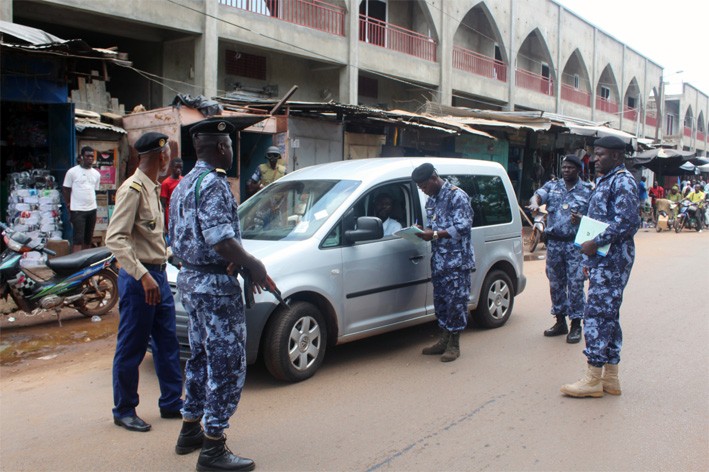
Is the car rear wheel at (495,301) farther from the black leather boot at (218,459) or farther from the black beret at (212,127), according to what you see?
the black beret at (212,127)

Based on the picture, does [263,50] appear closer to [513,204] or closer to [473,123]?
[473,123]

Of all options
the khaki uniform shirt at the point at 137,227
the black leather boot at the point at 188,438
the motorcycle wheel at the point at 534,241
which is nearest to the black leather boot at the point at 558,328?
the black leather boot at the point at 188,438

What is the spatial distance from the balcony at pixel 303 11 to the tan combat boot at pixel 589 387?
41.0ft

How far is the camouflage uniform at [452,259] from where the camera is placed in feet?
18.3

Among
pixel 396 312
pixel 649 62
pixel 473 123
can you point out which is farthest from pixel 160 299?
pixel 649 62

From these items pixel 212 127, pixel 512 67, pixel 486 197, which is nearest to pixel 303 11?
pixel 486 197

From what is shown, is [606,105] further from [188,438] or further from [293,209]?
[188,438]

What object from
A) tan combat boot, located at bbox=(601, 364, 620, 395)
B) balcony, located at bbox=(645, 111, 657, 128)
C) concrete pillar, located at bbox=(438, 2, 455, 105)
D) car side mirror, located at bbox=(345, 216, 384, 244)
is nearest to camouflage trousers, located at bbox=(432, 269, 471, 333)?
car side mirror, located at bbox=(345, 216, 384, 244)

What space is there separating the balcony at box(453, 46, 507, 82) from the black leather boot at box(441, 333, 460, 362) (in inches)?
776

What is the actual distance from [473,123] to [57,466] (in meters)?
13.9

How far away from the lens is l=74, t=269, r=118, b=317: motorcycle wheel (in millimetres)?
7109

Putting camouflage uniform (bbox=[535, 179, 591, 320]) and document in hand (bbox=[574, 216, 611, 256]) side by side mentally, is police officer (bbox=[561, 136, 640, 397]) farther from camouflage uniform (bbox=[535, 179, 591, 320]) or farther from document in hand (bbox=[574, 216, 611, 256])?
camouflage uniform (bbox=[535, 179, 591, 320])

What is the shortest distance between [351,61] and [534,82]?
1436 cm

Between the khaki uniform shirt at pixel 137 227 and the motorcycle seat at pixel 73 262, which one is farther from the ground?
the khaki uniform shirt at pixel 137 227
